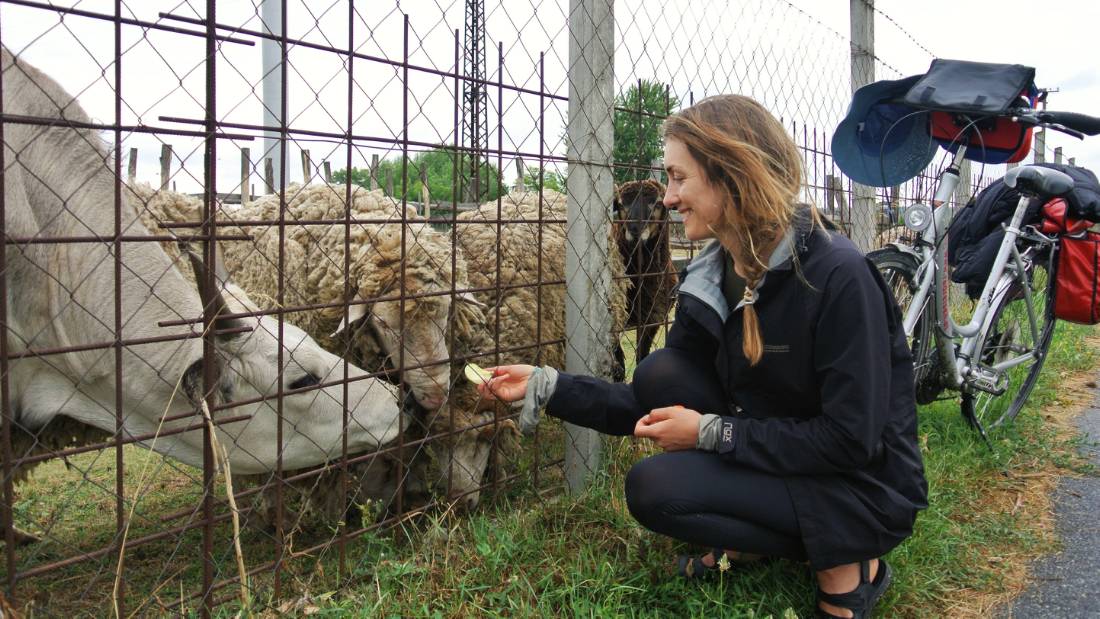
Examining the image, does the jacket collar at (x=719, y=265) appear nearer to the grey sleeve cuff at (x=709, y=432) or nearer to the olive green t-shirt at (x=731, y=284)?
the olive green t-shirt at (x=731, y=284)

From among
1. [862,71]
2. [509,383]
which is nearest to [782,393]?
[509,383]

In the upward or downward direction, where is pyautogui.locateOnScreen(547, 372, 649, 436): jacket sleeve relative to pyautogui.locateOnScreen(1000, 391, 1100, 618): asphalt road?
upward

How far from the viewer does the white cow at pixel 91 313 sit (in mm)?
2607

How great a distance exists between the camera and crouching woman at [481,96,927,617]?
233 cm

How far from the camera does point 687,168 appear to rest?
2.49 m

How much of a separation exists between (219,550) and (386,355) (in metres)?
1.15

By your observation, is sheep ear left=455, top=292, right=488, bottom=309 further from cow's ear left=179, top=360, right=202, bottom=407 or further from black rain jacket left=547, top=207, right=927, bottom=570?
black rain jacket left=547, top=207, right=927, bottom=570

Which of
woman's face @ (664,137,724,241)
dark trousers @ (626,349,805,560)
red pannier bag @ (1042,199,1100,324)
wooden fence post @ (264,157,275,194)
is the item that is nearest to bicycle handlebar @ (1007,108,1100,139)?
red pannier bag @ (1042,199,1100,324)

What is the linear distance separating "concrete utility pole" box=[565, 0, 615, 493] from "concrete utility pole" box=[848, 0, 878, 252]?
2.93m

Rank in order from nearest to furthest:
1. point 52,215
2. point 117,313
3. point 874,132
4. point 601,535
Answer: point 117,313 < point 52,215 < point 601,535 < point 874,132

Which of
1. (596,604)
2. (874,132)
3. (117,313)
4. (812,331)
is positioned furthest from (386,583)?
(874,132)

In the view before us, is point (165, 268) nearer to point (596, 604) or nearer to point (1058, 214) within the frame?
point (596, 604)

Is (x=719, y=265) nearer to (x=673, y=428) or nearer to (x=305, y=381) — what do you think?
(x=673, y=428)

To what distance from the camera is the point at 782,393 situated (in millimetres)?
2533
